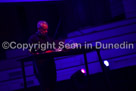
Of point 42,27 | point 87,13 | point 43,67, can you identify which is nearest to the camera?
point 43,67

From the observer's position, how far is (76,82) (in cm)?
305

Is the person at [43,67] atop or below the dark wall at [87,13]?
below

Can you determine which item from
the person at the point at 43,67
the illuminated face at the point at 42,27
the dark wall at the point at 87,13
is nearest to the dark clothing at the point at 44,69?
the person at the point at 43,67

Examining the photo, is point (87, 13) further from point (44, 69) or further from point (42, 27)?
point (44, 69)

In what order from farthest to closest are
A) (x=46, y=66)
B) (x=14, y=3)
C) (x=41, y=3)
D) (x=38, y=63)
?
(x=41, y=3), (x=14, y=3), (x=46, y=66), (x=38, y=63)

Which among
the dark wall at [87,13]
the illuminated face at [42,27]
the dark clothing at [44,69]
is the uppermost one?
the dark wall at [87,13]

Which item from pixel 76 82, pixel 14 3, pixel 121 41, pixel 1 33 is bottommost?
pixel 76 82

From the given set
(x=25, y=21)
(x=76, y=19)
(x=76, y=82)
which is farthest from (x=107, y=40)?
(x=25, y=21)

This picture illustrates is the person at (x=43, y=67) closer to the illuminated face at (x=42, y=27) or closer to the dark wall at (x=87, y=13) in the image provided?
the illuminated face at (x=42, y=27)

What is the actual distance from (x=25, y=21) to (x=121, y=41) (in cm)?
277

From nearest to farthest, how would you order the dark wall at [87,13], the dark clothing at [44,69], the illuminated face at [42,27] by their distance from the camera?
the dark clothing at [44,69], the illuminated face at [42,27], the dark wall at [87,13]

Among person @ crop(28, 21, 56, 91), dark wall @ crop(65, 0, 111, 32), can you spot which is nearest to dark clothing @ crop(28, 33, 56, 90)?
person @ crop(28, 21, 56, 91)

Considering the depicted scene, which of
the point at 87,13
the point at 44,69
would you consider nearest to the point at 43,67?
the point at 44,69

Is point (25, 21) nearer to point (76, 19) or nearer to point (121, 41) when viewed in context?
point (76, 19)
